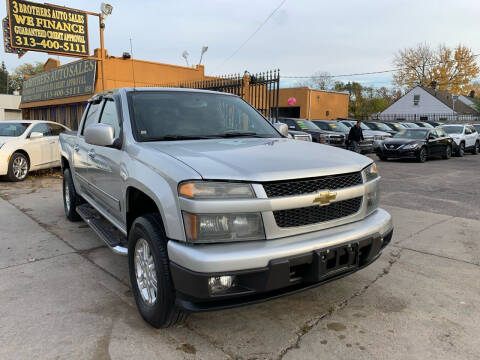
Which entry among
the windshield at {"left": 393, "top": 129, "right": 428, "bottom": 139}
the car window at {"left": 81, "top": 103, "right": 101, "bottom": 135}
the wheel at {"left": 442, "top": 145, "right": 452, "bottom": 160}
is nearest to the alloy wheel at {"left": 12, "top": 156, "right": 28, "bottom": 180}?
the car window at {"left": 81, "top": 103, "right": 101, "bottom": 135}

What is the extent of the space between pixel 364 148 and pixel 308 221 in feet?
48.9

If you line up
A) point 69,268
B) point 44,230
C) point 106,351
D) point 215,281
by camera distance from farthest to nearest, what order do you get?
1. point 44,230
2. point 69,268
3. point 106,351
4. point 215,281

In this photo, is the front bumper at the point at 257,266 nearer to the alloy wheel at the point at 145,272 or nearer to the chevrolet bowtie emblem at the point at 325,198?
the chevrolet bowtie emblem at the point at 325,198

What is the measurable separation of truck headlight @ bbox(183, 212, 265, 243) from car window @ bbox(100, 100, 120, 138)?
5.38 feet

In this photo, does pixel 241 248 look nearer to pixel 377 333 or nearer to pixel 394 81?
pixel 377 333

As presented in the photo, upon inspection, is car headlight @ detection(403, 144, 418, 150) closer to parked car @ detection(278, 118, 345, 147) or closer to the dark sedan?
the dark sedan

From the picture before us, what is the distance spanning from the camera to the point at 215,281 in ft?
7.55

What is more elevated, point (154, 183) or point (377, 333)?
point (154, 183)

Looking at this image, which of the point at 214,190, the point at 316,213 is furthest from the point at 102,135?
the point at 316,213

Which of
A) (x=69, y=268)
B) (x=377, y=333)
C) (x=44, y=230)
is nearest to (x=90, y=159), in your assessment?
(x=69, y=268)

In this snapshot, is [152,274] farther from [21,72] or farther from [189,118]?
[21,72]

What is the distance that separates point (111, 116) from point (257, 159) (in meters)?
1.97

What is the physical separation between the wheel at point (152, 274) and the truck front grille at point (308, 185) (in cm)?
81

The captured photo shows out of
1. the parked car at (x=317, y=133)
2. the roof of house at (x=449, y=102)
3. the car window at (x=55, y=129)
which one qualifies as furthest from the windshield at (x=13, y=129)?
the roof of house at (x=449, y=102)
